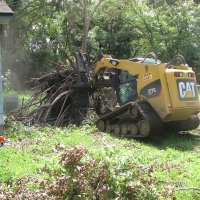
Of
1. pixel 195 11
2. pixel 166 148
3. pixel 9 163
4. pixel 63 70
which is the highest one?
pixel 195 11

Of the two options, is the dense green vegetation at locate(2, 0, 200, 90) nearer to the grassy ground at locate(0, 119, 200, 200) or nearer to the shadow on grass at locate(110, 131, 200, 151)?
the shadow on grass at locate(110, 131, 200, 151)

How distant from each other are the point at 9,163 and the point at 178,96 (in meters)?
3.91

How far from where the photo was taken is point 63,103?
32.8 feet

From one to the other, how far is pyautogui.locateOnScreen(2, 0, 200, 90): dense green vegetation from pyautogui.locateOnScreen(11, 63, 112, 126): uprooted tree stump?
11904mm

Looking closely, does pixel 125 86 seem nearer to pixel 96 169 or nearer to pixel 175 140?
pixel 175 140

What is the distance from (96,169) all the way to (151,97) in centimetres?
434

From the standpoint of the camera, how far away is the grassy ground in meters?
3.49

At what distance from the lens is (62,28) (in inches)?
1062

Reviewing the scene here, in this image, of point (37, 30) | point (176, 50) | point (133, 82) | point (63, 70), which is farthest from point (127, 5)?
point (133, 82)

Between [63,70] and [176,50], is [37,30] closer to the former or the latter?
[176,50]

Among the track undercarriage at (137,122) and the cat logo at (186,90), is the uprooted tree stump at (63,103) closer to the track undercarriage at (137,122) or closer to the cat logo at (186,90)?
the track undercarriage at (137,122)

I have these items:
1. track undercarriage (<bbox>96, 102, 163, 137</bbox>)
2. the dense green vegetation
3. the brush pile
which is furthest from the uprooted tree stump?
the dense green vegetation

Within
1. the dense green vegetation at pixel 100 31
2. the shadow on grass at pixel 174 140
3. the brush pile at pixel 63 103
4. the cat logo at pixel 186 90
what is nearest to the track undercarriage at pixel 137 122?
the shadow on grass at pixel 174 140

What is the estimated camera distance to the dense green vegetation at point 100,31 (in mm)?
23156
